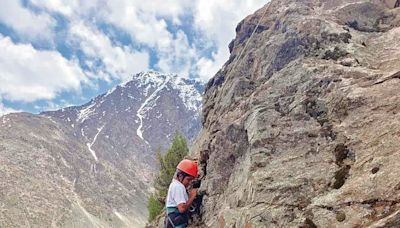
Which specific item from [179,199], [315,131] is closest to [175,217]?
[179,199]

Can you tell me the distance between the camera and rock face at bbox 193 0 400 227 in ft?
39.9

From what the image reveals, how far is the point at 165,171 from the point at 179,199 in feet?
120

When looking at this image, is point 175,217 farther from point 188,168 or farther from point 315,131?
point 315,131

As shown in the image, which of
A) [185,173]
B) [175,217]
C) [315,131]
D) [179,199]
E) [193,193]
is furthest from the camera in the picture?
[193,193]

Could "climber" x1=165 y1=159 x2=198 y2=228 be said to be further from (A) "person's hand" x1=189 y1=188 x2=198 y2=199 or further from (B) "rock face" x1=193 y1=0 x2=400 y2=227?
(B) "rock face" x1=193 y1=0 x2=400 y2=227

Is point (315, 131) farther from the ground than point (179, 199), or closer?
closer

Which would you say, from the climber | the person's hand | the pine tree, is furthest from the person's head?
the pine tree

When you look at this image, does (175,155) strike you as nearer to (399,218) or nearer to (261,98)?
(261,98)

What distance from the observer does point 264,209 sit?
531 inches

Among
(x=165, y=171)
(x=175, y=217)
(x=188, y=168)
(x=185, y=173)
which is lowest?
(x=175, y=217)

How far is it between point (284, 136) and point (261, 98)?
9.00ft

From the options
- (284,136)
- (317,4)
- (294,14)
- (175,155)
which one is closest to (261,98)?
(284,136)

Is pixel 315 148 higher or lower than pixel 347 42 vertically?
lower

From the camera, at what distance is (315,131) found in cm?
1490
